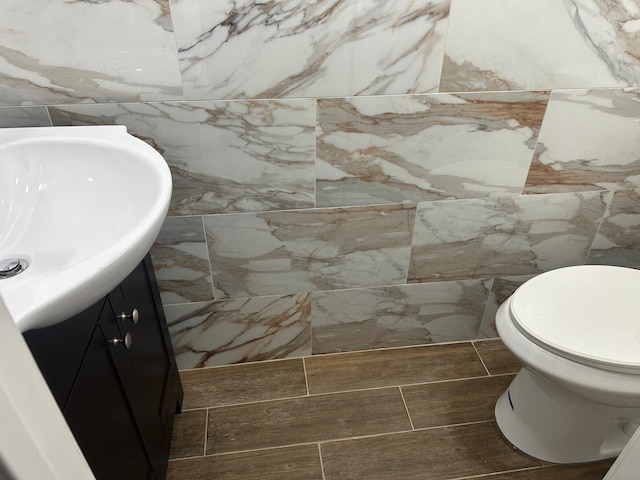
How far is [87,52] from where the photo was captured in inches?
42.2

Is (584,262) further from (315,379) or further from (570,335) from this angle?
(315,379)

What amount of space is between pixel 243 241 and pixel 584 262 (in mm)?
1146

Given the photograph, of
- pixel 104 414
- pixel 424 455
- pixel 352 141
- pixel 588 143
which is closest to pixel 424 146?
pixel 352 141

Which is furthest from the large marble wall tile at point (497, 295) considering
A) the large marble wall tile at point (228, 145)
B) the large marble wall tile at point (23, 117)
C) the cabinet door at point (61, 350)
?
the large marble wall tile at point (23, 117)

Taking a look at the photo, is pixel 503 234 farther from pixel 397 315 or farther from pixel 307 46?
pixel 307 46

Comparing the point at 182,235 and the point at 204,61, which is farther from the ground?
the point at 204,61

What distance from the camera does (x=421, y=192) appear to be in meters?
1.39

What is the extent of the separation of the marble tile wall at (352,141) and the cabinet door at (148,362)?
193mm

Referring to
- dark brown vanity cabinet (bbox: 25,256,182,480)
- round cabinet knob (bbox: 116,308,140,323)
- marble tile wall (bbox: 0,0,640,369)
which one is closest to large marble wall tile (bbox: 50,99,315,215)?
marble tile wall (bbox: 0,0,640,369)

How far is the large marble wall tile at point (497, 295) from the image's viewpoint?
162cm

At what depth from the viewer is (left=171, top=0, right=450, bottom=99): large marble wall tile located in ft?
3.55

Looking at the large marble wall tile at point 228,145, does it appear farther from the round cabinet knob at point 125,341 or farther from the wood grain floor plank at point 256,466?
the wood grain floor plank at point 256,466

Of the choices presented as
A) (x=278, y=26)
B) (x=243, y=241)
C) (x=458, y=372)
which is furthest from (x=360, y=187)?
(x=458, y=372)

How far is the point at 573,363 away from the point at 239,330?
38.3 inches
